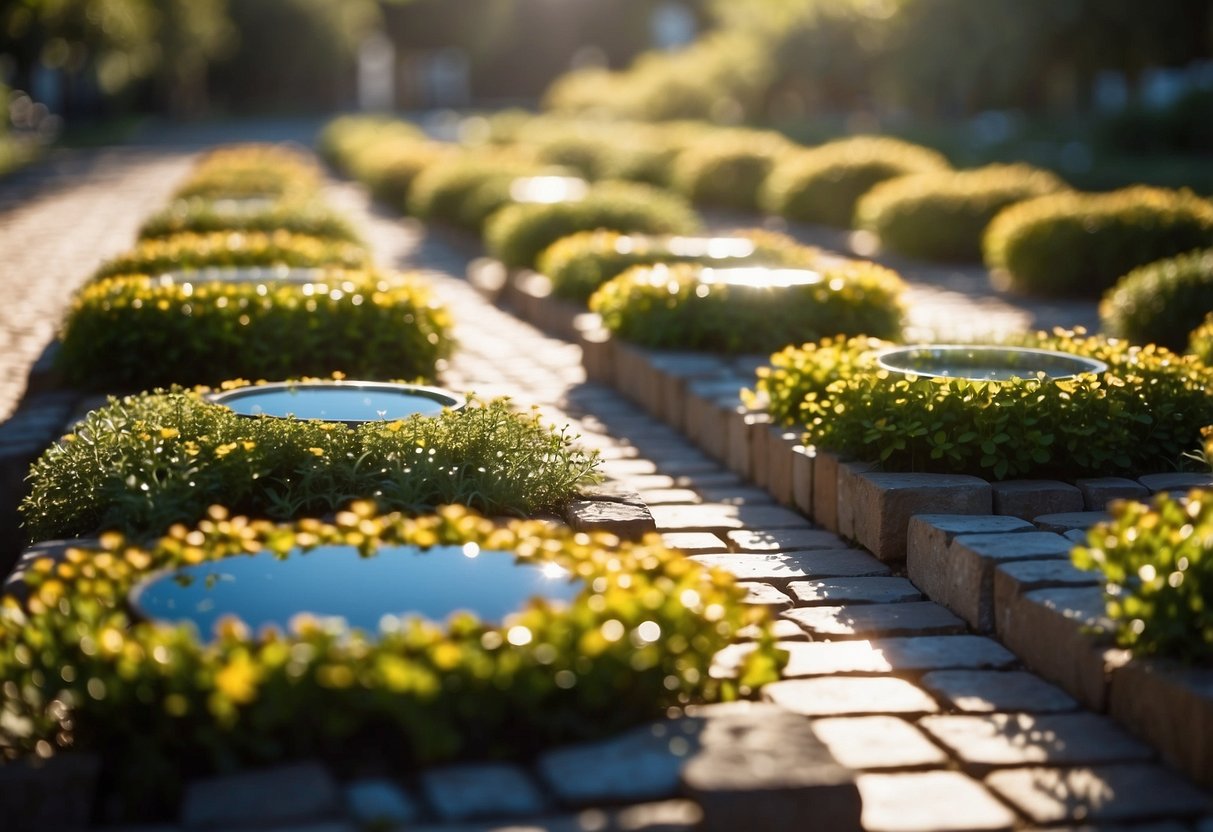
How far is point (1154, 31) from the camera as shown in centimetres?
3034

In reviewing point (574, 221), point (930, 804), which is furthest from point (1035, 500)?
point (574, 221)

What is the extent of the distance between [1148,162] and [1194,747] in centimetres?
1980

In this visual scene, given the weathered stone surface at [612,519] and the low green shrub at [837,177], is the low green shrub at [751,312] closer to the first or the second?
the weathered stone surface at [612,519]

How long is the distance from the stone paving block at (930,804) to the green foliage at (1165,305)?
609cm

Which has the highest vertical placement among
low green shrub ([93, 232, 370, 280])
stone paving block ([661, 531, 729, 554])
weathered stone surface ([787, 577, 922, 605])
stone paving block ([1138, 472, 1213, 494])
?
low green shrub ([93, 232, 370, 280])

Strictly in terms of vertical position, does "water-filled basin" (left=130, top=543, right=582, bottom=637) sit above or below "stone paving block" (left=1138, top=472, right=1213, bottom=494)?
above

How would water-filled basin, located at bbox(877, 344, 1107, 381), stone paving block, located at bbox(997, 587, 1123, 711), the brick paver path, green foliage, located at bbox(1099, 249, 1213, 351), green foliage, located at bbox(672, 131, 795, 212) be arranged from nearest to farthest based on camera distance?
the brick paver path, stone paving block, located at bbox(997, 587, 1123, 711), water-filled basin, located at bbox(877, 344, 1107, 381), green foliage, located at bbox(1099, 249, 1213, 351), green foliage, located at bbox(672, 131, 795, 212)

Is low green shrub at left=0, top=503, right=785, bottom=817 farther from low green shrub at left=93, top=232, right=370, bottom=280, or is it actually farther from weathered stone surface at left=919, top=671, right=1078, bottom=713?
low green shrub at left=93, top=232, right=370, bottom=280

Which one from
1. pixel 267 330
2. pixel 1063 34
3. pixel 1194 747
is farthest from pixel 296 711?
pixel 1063 34

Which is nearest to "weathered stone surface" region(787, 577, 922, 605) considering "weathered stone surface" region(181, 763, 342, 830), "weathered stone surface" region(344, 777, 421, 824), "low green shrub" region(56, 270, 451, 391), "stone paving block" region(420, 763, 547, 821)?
"stone paving block" region(420, 763, 547, 821)

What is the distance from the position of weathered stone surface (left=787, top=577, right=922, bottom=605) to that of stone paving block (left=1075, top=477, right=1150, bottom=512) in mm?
726

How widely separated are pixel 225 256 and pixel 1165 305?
579 centimetres

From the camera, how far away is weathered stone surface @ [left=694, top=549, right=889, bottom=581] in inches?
194

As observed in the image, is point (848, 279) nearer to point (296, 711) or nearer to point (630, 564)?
point (630, 564)
